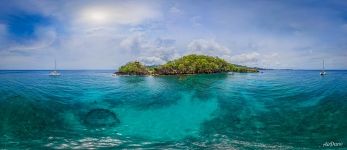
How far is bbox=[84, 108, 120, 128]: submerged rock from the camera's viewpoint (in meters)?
25.1

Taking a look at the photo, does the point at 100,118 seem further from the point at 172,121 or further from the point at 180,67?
the point at 180,67

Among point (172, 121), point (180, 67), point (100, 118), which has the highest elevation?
point (180, 67)

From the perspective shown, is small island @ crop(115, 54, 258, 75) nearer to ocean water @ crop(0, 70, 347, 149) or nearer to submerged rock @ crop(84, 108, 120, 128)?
ocean water @ crop(0, 70, 347, 149)

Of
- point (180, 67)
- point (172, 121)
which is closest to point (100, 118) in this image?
point (172, 121)

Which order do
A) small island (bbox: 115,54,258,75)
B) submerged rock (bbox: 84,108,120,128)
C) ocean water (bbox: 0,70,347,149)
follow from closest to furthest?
ocean water (bbox: 0,70,347,149), submerged rock (bbox: 84,108,120,128), small island (bbox: 115,54,258,75)

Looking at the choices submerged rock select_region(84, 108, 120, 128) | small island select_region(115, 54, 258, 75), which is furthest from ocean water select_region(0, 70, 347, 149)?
small island select_region(115, 54, 258, 75)

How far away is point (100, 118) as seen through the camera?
26312 mm

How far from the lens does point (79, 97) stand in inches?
1297

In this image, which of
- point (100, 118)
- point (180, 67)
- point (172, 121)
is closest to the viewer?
point (100, 118)

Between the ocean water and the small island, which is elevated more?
the small island

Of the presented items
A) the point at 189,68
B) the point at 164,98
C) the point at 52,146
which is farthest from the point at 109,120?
the point at 189,68

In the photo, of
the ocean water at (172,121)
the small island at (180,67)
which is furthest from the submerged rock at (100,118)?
the small island at (180,67)

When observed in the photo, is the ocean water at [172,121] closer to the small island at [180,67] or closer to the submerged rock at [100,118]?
the submerged rock at [100,118]

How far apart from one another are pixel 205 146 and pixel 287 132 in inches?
311
